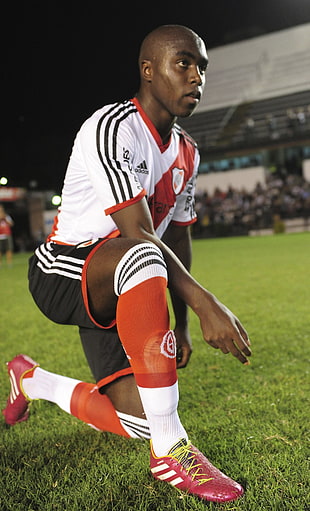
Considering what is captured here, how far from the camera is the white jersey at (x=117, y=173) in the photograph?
5.92 ft

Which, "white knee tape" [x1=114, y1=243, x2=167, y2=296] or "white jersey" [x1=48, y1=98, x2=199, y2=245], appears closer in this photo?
"white knee tape" [x1=114, y1=243, x2=167, y2=296]

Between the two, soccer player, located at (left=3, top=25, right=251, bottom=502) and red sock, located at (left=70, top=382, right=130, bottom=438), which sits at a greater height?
soccer player, located at (left=3, top=25, right=251, bottom=502)

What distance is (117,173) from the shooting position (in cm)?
179

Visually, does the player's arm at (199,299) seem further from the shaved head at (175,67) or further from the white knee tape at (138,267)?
the shaved head at (175,67)

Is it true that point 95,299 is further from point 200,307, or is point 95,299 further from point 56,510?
point 56,510

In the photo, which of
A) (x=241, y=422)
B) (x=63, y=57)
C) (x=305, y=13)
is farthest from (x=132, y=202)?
(x=305, y=13)

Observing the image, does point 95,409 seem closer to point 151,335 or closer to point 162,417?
point 162,417

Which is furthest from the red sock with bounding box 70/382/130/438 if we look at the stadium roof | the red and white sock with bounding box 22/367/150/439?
the stadium roof

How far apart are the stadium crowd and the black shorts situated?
2001 centimetres

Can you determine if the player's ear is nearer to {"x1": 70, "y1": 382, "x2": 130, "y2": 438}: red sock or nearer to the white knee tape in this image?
the white knee tape

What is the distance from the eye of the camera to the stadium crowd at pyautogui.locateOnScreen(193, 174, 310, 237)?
73.2 ft

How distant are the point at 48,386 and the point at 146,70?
4.42 ft

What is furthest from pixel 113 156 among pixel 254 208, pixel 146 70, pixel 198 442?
pixel 254 208

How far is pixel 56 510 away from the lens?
4.82ft
